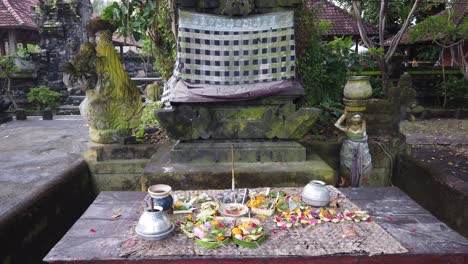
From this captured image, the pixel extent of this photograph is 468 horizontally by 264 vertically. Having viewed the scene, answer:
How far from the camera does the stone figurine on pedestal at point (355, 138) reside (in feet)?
15.1

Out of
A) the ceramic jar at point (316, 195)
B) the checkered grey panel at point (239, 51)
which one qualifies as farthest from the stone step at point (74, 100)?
the ceramic jar at point (316, 195)

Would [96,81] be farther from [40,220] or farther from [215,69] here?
[40,220]

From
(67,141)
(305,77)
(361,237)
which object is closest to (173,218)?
(361,237)

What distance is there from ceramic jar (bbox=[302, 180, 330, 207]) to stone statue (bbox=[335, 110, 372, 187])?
6.03 feet

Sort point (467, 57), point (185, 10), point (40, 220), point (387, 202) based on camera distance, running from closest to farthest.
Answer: point (387, 202) → point (40, 220) → point (185, 10) → point (467, 57)

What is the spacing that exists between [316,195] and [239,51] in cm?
222

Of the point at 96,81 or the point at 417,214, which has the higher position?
the point at 96,81

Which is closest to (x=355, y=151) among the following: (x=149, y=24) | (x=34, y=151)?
(x=149, y=24)

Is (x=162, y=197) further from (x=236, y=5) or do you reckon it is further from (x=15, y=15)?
(x=15, y=15)

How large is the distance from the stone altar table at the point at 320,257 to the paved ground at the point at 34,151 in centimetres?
130

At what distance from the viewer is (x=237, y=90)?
4289 mm

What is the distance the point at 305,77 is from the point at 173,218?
4582mm

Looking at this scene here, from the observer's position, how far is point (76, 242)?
2.48m

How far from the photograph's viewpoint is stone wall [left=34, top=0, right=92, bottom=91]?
51.0 feet
